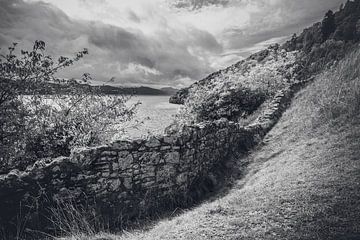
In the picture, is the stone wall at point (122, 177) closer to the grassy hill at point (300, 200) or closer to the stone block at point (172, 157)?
the stone block at point (172, 157)

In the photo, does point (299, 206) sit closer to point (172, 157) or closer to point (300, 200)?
point (300, 200)

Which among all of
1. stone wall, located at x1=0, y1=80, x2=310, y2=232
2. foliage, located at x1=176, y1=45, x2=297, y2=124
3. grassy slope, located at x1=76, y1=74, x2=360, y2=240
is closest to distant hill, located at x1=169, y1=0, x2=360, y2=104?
foliage, located at x1=176, y1=45, x2=297, y2=124

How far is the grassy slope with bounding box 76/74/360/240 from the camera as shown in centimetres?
348

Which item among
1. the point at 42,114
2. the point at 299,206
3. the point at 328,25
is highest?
the point at 328,25

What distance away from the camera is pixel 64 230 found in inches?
188

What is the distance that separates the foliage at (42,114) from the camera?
6516 millimetres

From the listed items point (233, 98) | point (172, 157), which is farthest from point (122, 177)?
point (233, 98)

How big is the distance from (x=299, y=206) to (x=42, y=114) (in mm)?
7231

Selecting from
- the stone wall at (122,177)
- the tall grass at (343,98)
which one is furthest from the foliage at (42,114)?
the tall grass at (343,98)

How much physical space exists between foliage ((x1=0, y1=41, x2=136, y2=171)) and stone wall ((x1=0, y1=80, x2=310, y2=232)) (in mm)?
1929

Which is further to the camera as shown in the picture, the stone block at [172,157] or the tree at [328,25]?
the tree at [328,25]

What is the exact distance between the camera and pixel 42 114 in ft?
24.9

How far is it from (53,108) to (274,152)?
7580 millimetres

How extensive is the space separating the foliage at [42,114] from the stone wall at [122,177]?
1.93 metres
